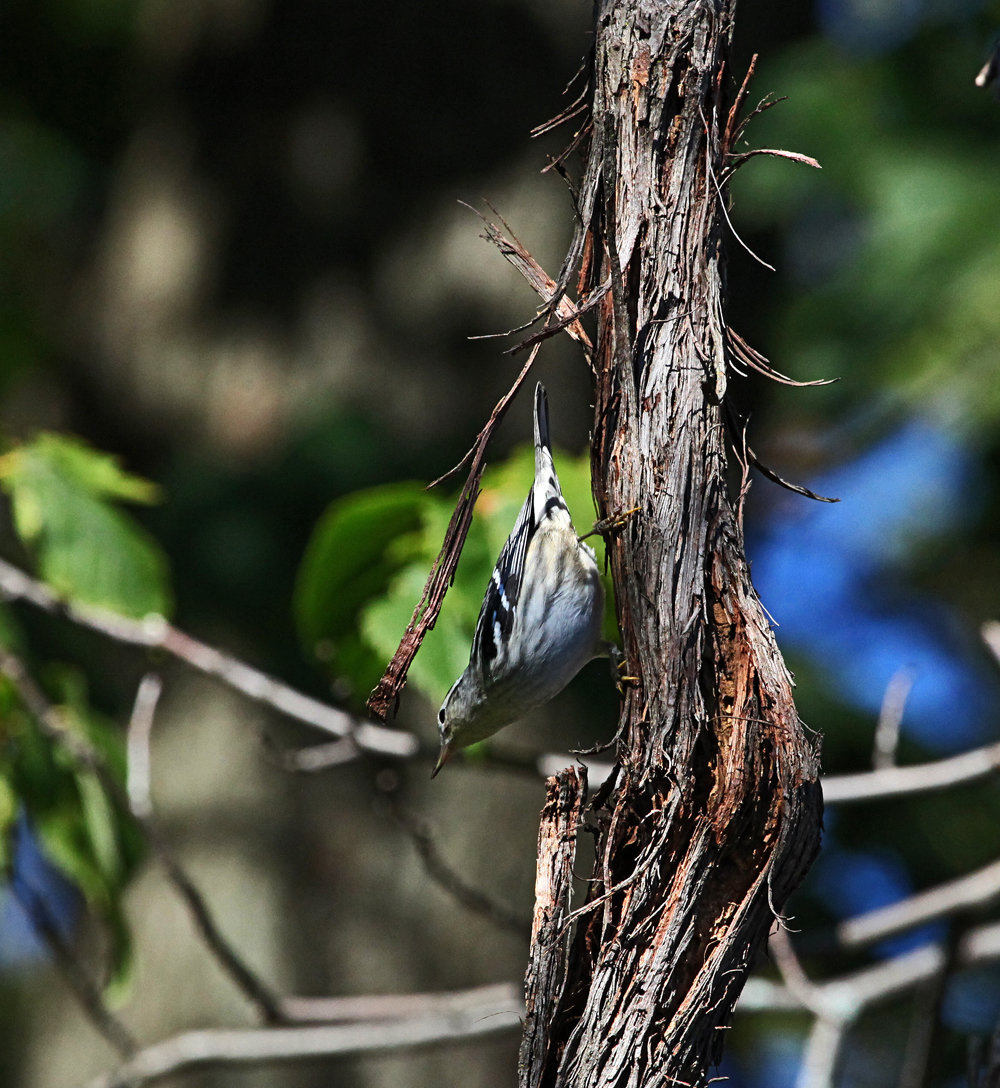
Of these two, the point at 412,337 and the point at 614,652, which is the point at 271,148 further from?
the point at 614,652

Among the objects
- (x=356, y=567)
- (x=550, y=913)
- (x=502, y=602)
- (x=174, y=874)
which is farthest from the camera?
(x=174, y=874)

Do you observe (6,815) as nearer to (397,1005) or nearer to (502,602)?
(397,1005)

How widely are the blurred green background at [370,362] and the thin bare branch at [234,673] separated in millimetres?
286

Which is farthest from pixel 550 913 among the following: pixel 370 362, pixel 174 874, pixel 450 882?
pixel 370 362

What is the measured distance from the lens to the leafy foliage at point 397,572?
6.97 ft

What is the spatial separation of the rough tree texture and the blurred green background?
201 cm

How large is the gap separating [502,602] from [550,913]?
806 mm

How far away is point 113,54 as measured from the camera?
236 inches

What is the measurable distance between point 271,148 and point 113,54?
211 cm

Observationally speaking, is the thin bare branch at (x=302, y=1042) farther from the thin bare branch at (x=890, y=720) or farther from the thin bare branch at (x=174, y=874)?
the thin bare branch at (x=890, y=720)

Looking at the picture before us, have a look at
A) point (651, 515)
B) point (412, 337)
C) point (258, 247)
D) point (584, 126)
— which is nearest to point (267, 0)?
point (258, 247)

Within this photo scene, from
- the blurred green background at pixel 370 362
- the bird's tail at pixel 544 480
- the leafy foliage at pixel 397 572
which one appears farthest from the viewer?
the blurred green background at pixel 370 362

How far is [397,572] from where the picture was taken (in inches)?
94.2

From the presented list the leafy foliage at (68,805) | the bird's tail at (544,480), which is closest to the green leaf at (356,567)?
the bird's tail at (544,480)
